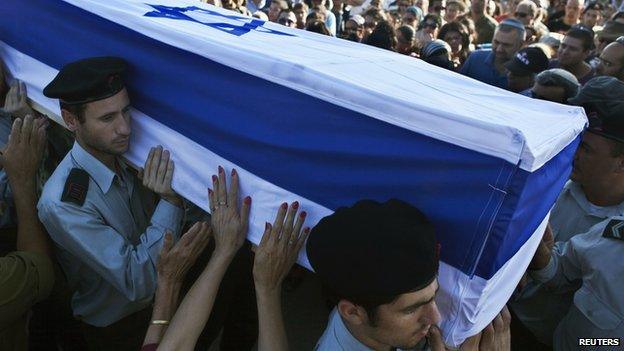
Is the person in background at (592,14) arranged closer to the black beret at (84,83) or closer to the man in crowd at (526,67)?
the man in crowd at (526,67)

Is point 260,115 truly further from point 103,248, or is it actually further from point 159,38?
point 103,248

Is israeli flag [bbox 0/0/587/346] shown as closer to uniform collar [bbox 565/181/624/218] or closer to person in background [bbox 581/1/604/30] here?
uniform collar [bbox 565/181/624/218]

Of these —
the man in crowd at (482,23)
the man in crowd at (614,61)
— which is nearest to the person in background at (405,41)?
the man in crowd at (614,61)

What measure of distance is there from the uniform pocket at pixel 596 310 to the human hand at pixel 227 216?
1242 mm

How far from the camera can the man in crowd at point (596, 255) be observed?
1.81m

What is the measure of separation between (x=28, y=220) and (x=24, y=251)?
17 cm

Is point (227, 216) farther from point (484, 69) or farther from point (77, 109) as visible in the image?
point (484, 69)

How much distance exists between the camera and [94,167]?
2.02 metres

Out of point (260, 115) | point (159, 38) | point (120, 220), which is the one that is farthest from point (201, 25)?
point (120, 220)

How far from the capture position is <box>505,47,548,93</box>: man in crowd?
153 inches

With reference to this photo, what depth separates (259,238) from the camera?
1771 mm

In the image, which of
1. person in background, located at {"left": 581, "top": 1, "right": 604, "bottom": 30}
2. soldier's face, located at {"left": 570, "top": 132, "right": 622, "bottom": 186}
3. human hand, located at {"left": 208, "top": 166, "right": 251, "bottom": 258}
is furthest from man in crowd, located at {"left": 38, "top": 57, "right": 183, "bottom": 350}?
person in background, located at {"left": 581, "top": 1, "right": 604, "bottom": 30}

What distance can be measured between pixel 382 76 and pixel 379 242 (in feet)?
2.24

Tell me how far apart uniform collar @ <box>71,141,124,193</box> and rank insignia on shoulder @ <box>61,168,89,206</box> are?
29 millimetres
